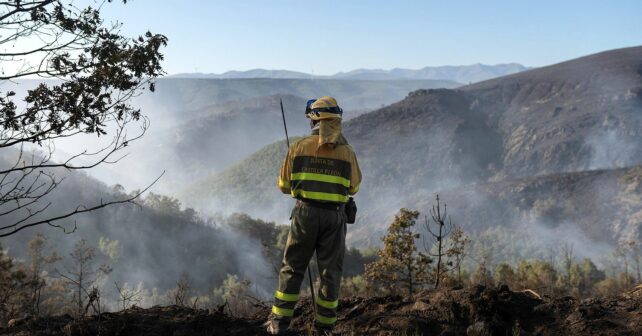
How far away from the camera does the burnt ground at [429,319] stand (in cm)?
598

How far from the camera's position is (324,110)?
5.79 metres

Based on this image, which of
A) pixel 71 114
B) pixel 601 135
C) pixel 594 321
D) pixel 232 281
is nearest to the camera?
pixel 71 114

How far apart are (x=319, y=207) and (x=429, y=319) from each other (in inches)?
76.0

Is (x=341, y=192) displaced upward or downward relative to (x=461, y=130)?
downward

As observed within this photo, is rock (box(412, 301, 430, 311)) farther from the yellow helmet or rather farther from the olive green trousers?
the yellow helmet

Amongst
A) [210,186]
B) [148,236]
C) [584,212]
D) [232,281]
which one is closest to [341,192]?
[232,281]

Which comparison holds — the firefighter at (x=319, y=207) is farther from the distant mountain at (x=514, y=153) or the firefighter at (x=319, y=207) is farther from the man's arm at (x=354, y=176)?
the distant mountain at (x=514, y=153)

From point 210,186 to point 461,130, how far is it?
214 feet

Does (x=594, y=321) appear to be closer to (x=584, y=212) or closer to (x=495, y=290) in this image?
(x=495, y=290)

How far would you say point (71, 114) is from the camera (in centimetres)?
554

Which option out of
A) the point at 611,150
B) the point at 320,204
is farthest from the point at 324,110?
the point at 611,150

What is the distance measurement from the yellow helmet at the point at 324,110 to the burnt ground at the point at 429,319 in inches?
88.5

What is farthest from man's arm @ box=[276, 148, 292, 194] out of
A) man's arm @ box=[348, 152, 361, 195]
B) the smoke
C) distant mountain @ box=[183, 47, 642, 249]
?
the smoke

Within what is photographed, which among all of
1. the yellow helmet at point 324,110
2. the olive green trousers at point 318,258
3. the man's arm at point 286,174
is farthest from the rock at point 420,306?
the yellow helmet at point 324,110
